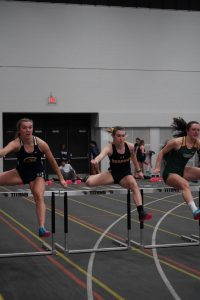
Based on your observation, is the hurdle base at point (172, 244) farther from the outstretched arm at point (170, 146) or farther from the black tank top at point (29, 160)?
the black tank top at point (29, 160)

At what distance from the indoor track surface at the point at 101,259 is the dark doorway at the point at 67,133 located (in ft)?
54.1

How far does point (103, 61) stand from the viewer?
3144 centimetres

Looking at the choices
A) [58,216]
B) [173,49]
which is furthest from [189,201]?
[173,49]

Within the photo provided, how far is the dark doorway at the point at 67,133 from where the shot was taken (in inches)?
1283

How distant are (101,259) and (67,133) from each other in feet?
76.6

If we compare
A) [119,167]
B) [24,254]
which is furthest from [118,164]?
[24,254]

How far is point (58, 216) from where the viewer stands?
51.7 feet

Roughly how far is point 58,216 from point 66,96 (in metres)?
16.0

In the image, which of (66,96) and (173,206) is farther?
(66,96)

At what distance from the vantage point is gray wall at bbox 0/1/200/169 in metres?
30.0

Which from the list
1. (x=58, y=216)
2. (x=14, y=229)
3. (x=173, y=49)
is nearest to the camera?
(x=14, y=229)

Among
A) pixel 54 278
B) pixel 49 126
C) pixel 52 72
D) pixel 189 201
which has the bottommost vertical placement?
pixel 54 278

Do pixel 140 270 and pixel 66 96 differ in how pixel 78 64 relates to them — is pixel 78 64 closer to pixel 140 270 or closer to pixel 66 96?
pixel 66 96

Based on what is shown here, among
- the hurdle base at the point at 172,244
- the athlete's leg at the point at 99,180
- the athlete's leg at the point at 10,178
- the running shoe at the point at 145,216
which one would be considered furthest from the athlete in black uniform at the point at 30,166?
the hurdle base at the point at 172,244
